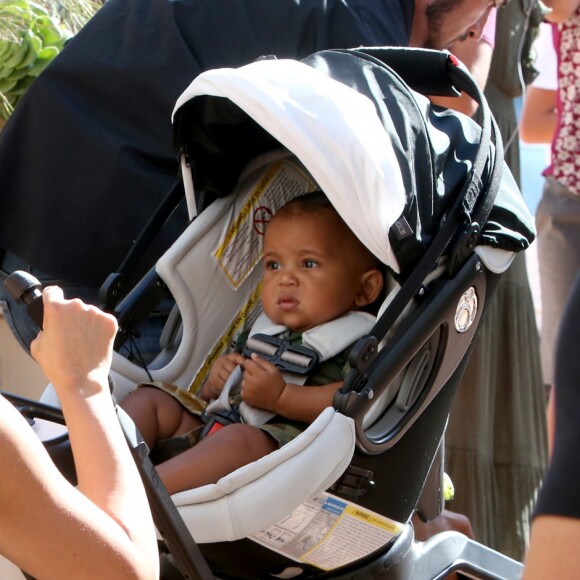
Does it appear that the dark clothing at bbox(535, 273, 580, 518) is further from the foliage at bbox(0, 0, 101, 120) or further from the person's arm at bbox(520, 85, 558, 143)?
the person's arm at bbox(520, 85, 558, 143)

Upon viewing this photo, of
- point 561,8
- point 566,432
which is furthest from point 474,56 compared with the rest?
point 566,432

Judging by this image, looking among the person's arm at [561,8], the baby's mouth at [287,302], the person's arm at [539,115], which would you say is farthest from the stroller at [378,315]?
the person's arm at [539,115]

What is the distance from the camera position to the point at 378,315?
100 inches

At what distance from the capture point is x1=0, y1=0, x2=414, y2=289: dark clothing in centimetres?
301

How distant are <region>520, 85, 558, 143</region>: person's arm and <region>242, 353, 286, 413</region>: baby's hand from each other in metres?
2.60

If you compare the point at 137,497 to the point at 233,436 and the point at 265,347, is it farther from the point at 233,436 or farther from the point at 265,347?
the point at 265,347

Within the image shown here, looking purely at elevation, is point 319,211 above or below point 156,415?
above

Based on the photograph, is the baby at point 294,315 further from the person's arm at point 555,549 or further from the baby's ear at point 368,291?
the person's arm at point 555,549

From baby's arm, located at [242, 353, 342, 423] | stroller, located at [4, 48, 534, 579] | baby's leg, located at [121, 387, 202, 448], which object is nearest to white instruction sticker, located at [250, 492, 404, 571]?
stroller, located at [4, 48, 534, 579]

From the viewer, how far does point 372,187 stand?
235 centimetres

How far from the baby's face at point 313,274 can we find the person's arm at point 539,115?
7.58 feet

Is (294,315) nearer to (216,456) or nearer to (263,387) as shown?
(263,387)

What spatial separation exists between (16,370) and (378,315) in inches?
55.0

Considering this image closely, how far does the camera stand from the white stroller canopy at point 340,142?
7.72 ft
